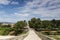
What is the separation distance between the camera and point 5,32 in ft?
172

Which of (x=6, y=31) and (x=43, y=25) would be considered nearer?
(x=6, y=31)

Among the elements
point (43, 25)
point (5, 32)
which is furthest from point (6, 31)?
point (43, 25)

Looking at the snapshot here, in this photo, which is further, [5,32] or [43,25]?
[43,25]

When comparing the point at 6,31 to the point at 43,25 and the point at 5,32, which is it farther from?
the point at 43,25

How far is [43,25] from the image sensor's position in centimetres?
6700

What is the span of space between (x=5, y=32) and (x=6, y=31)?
885 mm

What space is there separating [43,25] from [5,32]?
20.4 metres

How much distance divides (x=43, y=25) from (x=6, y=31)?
19.7m

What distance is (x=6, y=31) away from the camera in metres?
53.2
